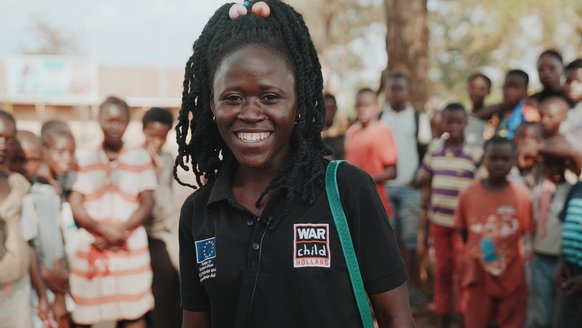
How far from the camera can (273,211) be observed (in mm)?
1545

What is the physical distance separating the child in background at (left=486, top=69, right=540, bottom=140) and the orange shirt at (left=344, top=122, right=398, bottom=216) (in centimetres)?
95

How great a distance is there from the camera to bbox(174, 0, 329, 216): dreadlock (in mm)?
1562

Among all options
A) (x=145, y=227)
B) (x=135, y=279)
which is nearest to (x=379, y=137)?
(x=145, y=227)

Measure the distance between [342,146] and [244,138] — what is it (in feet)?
13.5

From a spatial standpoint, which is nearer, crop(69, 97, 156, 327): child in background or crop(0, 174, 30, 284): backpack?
crop(0, 174, 30, 284): backpack

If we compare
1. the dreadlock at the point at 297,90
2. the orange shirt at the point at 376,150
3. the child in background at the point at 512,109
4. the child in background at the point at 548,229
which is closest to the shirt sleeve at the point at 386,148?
the orange shirt at the point at 376,150

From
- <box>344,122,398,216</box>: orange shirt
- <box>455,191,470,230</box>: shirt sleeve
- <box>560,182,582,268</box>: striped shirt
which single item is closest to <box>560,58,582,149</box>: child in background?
<box>560,182,582,268</box>: striped shirt

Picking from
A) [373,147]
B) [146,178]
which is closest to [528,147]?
[373,147]

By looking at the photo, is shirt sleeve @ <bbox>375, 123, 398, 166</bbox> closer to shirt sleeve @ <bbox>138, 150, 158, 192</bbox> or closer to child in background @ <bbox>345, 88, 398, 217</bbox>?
child in background @ <bbox>345, 88, 398, 217</bbox>

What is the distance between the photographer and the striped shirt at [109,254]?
3.65 m

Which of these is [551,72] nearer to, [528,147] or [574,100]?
[574,100]

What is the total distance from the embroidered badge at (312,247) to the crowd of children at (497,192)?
220 centimetres

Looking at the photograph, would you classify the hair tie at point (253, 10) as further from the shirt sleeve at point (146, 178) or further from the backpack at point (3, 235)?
the shirt sleeve at point (146, 178)

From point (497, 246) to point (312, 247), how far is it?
106 inches
